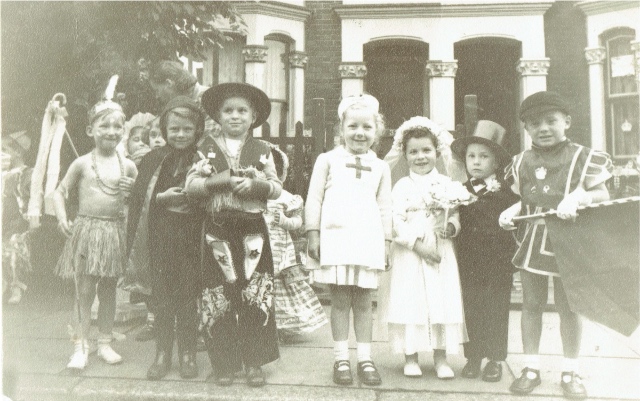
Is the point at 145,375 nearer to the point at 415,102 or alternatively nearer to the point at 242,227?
the point at 242,227

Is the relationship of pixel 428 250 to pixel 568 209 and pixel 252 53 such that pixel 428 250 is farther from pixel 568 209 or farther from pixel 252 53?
pixel 252 53

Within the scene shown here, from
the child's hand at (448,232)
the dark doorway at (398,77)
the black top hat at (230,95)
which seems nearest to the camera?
the black top hat at (230,95)

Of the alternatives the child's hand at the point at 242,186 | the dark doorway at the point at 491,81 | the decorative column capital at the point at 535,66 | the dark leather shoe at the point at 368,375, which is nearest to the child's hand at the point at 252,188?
the child's hand at the point at 242,186

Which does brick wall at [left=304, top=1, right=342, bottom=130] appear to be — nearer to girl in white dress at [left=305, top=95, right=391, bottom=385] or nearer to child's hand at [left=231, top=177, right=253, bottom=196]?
girl in white dress at [left=305, top=95, right=391, bottom=385]

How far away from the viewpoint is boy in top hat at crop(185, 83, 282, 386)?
3143 millimetres

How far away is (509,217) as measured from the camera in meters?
3.21

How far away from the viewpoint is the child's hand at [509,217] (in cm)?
321

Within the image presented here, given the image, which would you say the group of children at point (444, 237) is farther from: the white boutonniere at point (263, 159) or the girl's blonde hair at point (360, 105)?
the white boutonniere at point (263, 159)

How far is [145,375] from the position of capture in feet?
10.8

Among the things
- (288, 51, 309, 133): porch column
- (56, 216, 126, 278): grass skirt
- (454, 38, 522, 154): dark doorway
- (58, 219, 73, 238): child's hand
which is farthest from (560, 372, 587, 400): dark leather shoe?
(454, 38, 522, 154): dark doorway

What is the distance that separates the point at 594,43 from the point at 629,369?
4.88 meters

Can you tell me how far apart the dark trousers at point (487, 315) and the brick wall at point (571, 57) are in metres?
4.59

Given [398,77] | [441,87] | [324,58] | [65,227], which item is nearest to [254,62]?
[324,58]

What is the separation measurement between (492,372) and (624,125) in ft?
17.0
